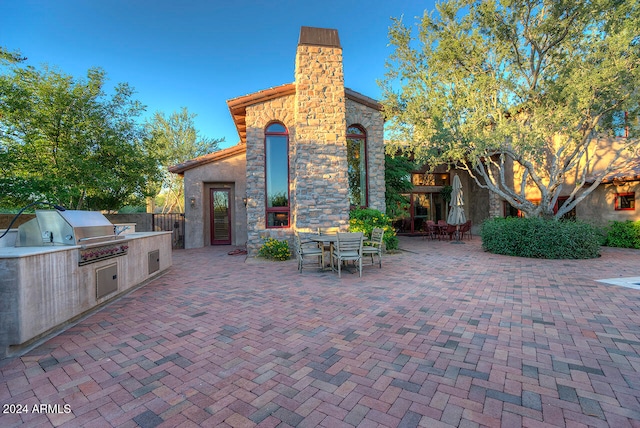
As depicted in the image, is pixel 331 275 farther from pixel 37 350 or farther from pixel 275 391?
pixel 37 350

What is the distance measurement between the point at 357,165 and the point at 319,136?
2.12 metres

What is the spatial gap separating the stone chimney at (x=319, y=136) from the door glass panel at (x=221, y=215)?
5.20 m

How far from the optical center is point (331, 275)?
6.11 meters

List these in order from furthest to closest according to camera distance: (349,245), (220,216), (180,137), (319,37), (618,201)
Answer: (180,137) < (220,216) < (618,201) < (319,37) < (349,245)

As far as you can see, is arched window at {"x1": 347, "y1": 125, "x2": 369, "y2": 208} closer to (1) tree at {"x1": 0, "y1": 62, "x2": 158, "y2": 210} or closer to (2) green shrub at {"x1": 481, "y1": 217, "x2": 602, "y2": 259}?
(2) green shrub at {"x1": 481, "y1": 217, "x2": 602, "y2": 259}

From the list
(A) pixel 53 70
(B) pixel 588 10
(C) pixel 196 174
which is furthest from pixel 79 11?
(B) pixel 588 10

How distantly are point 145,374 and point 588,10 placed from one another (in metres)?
11.6

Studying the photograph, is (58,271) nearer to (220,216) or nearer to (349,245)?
(349,245)

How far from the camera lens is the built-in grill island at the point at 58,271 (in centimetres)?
264

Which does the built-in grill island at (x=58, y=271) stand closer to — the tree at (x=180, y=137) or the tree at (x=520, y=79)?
the tree at (x=520, y=79)

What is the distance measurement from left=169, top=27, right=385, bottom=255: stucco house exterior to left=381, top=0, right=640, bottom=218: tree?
154 cm

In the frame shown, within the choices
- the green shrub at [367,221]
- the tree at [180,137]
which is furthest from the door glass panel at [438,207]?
the tree at [180,137]

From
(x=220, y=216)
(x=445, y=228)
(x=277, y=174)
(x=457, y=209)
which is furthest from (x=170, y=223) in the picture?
(x=457, y=209)

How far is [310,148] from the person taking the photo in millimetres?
7883
